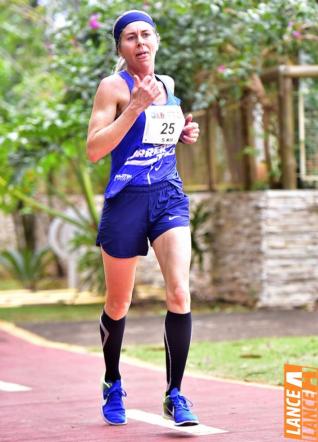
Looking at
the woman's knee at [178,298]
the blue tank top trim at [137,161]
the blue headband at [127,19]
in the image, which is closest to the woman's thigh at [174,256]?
the woman's knee at [178,298]

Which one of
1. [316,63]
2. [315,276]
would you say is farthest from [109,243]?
[316,63]

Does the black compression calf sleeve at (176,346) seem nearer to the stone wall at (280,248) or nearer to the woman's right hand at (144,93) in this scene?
the woman's right hand at (144,93)

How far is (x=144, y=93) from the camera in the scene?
5504 mm

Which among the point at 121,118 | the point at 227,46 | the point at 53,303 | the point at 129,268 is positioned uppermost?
the point at 227,46

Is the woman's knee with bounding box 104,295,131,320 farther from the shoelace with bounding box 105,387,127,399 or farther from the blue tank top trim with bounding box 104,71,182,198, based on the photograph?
the blue tank top trim with bounding box 104,71,182,198

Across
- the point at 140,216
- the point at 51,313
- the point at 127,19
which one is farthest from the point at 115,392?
the point at 51,313

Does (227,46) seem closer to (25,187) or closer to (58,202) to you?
(25,187)

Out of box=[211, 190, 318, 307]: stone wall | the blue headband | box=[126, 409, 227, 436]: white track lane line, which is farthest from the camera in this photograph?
box=[211, 190, 318, 307]: stone wall

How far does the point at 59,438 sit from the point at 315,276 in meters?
8.13

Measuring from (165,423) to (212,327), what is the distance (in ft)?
19.1

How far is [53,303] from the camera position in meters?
16.5

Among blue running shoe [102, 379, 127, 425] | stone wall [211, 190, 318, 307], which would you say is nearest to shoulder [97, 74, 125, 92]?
blue running shoe [102, 379, 127, 425]

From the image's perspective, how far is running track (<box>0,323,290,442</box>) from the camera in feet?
18.7

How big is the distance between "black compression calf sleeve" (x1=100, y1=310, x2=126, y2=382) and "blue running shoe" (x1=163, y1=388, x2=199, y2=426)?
473 millimetres
